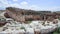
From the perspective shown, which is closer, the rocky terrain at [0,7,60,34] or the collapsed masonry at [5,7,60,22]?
the rocky terrain at [0,7,60,34]

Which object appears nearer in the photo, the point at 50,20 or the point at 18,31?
the point at 18,31

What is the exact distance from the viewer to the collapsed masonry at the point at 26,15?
31.3 feet

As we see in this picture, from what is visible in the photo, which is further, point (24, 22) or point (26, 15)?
point (26, 15)

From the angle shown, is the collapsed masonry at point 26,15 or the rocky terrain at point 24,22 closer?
the rocky terrain at point 24,22

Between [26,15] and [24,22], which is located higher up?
[26,15]

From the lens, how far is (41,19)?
969cm

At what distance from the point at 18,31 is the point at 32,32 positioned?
25.0 inches

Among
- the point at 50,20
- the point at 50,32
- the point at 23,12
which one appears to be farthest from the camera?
the point at 23,12

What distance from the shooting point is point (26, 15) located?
9.85 meters

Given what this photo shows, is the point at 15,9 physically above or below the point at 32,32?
above

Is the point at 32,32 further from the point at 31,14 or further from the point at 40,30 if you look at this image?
the point at 31,14

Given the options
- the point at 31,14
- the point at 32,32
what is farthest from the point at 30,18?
the point at 32,32

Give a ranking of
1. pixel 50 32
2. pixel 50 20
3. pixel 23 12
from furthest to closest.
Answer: pixel 23 12
pixel 50 20
pixel 50 32

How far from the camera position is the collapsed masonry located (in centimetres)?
955
